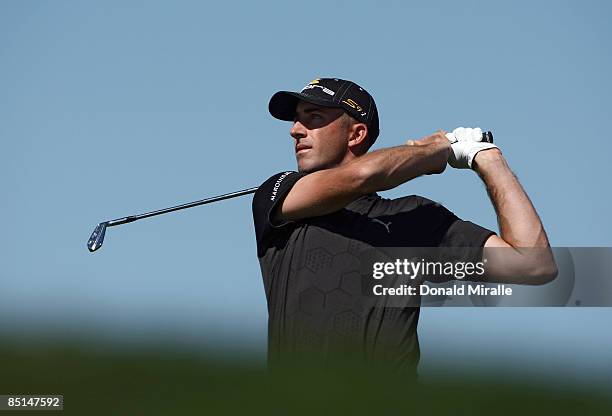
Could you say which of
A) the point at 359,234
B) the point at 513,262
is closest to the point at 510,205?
the point at 513,262

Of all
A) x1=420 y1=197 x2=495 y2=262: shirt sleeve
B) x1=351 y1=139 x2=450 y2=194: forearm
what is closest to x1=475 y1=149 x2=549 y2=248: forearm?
x1=420 y1=197 x2=495 y2=262: shirt sleeve

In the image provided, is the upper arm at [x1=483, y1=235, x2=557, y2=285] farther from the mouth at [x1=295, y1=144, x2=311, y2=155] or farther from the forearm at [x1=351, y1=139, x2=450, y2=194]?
the mouth at [x1=295, y1=144, x2=311, y2=155]

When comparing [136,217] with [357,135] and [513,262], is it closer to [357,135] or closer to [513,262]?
[357,135]

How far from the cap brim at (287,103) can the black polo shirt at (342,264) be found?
1.88 ft

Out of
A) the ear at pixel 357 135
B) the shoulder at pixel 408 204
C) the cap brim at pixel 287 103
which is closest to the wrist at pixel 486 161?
the shoulder at pixel 408 204

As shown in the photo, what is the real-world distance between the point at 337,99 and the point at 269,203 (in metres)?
0.98

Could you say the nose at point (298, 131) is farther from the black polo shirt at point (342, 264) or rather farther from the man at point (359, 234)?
the black polo shirt at point (342, 264)

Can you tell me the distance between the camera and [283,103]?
7.11 m

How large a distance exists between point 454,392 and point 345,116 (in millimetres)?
4083

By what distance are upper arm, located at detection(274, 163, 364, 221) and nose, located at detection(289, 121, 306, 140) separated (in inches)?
23.5

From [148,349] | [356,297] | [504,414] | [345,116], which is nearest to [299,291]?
[356,297]

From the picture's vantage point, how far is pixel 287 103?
7.12 meters

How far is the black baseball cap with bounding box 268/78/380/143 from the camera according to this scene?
6.90 meters

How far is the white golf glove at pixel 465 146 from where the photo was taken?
666 centimetres
